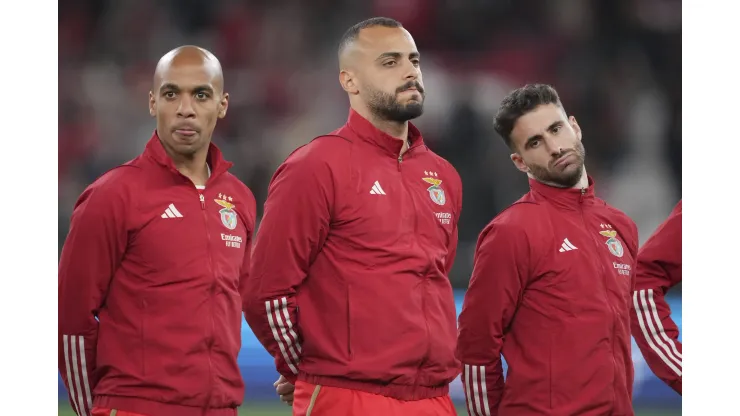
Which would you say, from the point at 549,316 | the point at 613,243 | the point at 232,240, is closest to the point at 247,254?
the point at 232,240

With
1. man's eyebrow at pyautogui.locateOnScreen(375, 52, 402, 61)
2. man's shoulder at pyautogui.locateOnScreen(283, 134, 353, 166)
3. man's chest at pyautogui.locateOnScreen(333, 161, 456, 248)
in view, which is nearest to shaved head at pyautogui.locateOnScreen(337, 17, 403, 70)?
man's eyebrow at pyautogui.locateOnScreen(375, 52, 402, 61)

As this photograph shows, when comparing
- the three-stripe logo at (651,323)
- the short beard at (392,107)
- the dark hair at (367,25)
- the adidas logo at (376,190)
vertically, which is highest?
the dark hair at (367,25)

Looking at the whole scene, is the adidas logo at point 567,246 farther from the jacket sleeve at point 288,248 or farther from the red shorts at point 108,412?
the red shorts at point 108,412

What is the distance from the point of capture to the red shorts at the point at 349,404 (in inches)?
141

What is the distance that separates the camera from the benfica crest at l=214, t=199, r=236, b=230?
12.6ft

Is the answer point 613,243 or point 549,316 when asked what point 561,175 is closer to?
point 613,243

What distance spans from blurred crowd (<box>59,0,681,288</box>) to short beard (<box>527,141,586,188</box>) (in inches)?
160

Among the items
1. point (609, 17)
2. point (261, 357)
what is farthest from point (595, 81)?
point (261, 357)

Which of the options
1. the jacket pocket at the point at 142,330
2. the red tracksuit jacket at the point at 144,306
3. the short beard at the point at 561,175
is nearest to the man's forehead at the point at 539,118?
the short beard at the point at 561,175

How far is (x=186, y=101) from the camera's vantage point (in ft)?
12.6

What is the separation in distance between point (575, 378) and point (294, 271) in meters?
1.11

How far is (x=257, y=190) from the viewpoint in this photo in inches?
339

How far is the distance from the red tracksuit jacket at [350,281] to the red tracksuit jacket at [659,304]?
3.34 ft

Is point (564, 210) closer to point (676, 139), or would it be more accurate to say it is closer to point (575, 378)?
point (575, 378)
